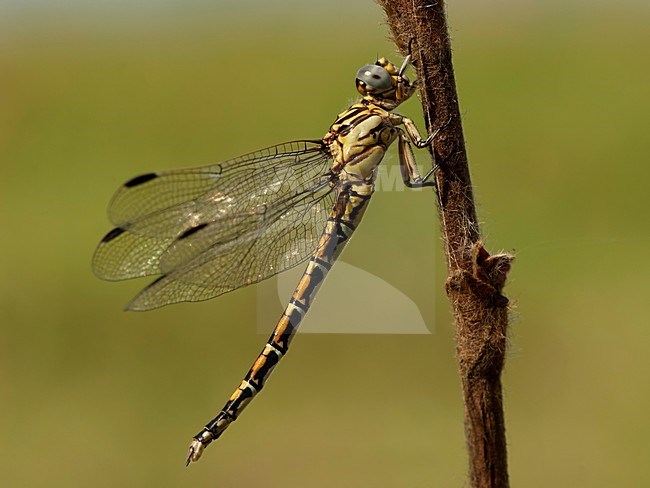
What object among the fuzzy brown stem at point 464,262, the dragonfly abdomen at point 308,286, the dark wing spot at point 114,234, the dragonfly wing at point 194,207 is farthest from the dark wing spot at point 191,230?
the fuzzy brown stem at point 464,262

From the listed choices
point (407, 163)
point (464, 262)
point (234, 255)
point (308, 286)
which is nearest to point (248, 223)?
point (234, 255)

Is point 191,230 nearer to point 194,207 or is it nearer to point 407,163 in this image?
point 194,207

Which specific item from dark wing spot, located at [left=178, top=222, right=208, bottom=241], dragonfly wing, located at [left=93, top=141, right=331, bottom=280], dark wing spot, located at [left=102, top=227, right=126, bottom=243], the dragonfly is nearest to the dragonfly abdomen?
the dragonfly

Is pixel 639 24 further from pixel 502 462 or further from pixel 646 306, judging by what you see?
pixel 502 462

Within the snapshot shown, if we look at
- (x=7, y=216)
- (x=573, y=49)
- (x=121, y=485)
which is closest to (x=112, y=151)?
(x=7, y=216)

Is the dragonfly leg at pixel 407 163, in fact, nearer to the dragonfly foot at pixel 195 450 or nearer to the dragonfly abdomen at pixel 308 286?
the dragonfly abdomen at pixel 308 286

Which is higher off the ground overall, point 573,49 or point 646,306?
point 573,49

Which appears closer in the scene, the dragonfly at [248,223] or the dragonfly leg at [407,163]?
the dragonfly leg at [407,163]
